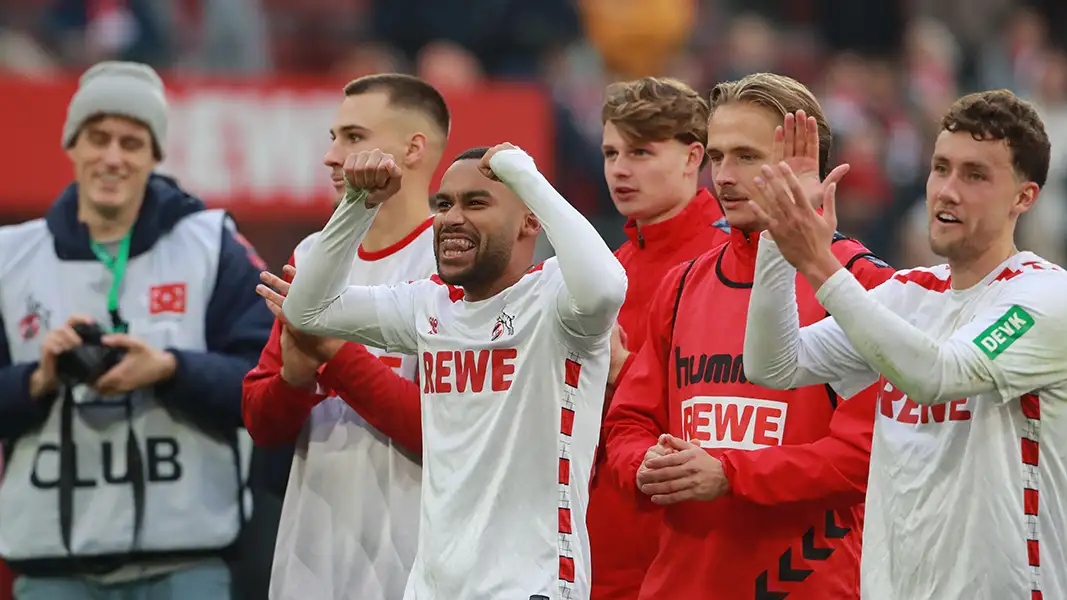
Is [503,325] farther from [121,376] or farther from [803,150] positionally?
[121,376]

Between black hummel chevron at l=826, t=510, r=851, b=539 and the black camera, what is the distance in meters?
2.53

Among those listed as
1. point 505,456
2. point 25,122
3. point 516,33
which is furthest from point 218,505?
point 516,33

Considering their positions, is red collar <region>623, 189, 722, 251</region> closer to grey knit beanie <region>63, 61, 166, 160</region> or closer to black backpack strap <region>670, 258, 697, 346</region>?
black backpack strap <region>670, 258, 697, 346</region>

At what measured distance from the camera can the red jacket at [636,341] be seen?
5160mm

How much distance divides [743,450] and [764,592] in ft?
1.26

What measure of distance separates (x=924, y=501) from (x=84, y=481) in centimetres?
307

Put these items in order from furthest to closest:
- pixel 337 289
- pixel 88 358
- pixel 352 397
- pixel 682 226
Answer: pixel 88 358 → pixel 682 226 → pixel 352 397 → pixel 337 289

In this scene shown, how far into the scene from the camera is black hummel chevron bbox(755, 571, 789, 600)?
178 inches

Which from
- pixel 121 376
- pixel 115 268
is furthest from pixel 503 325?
pixel 115 268

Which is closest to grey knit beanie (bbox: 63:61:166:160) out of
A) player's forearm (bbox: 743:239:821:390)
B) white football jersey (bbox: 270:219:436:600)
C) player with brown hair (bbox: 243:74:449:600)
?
player with brown hair (bbox: 243:74:449:600)

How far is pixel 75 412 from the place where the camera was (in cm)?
599

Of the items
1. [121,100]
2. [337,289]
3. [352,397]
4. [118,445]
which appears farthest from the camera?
[121,100]

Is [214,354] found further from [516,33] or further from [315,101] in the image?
[516,33]

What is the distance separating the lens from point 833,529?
462 centimetres
